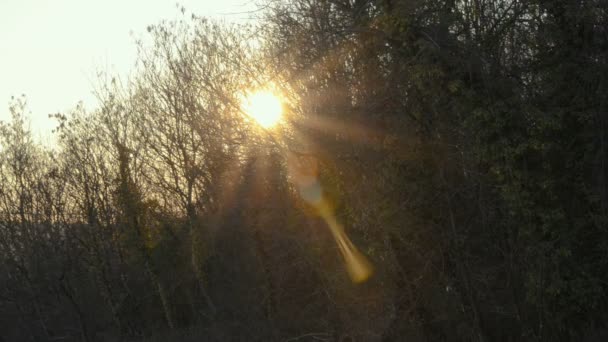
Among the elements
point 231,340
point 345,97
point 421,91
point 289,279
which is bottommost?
point 231,340

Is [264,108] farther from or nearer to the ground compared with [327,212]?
farther from the ground

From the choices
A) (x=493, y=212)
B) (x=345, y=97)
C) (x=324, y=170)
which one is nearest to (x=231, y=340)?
(x=324, y=170)

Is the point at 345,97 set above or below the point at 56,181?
below

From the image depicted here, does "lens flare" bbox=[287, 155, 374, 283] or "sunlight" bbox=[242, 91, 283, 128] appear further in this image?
"sunlight" bbox=[242, 91, 283, 128]

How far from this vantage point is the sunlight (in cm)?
2175

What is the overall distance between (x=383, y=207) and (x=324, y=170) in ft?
16.0

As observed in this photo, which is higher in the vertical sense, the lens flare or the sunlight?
the sunlight

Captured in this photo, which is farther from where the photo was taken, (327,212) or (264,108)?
(264,108)

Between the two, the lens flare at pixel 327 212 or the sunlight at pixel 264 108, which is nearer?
Answer: the lens flare at pixel 327 212

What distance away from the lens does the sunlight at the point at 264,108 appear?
21750 mm

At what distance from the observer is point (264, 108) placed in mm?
22422

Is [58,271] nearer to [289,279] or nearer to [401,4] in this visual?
[289,279]

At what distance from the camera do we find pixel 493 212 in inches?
348

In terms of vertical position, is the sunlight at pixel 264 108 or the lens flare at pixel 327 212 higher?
the sunlight at pixel 264 108
